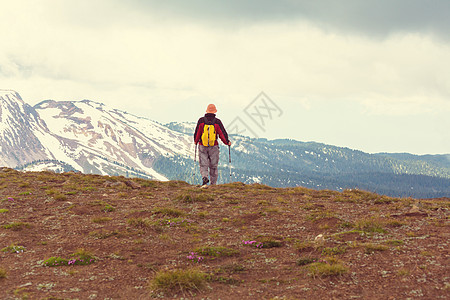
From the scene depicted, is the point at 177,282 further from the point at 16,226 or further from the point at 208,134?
the point at 208,134

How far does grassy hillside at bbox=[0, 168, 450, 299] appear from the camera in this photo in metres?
8.20

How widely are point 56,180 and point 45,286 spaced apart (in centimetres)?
2346

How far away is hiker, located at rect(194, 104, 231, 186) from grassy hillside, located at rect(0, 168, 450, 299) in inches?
238

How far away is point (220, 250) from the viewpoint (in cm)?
1126

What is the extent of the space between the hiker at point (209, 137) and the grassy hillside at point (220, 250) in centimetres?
604

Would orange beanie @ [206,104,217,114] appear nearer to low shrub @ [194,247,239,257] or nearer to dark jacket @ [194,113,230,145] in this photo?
dark jacket @ [194,113,230,145]

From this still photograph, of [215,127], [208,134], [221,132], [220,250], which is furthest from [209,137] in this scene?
[220,250]

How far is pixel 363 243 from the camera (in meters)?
10.9

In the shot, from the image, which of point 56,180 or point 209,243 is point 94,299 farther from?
point 56,180

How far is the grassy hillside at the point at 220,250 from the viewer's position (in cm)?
820

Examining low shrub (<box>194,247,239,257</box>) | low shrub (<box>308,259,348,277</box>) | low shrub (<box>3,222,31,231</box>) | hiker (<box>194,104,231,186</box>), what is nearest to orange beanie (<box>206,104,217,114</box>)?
hiker (<box>194,104,231,186</box>)

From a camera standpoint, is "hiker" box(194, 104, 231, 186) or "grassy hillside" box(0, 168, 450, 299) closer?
"grassy hillside" box(0, 168, 450, 299)

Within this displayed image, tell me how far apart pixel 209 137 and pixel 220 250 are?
14.9 metres

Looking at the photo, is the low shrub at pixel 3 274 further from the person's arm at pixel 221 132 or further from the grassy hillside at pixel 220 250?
the person's arm at pixel 221 132
